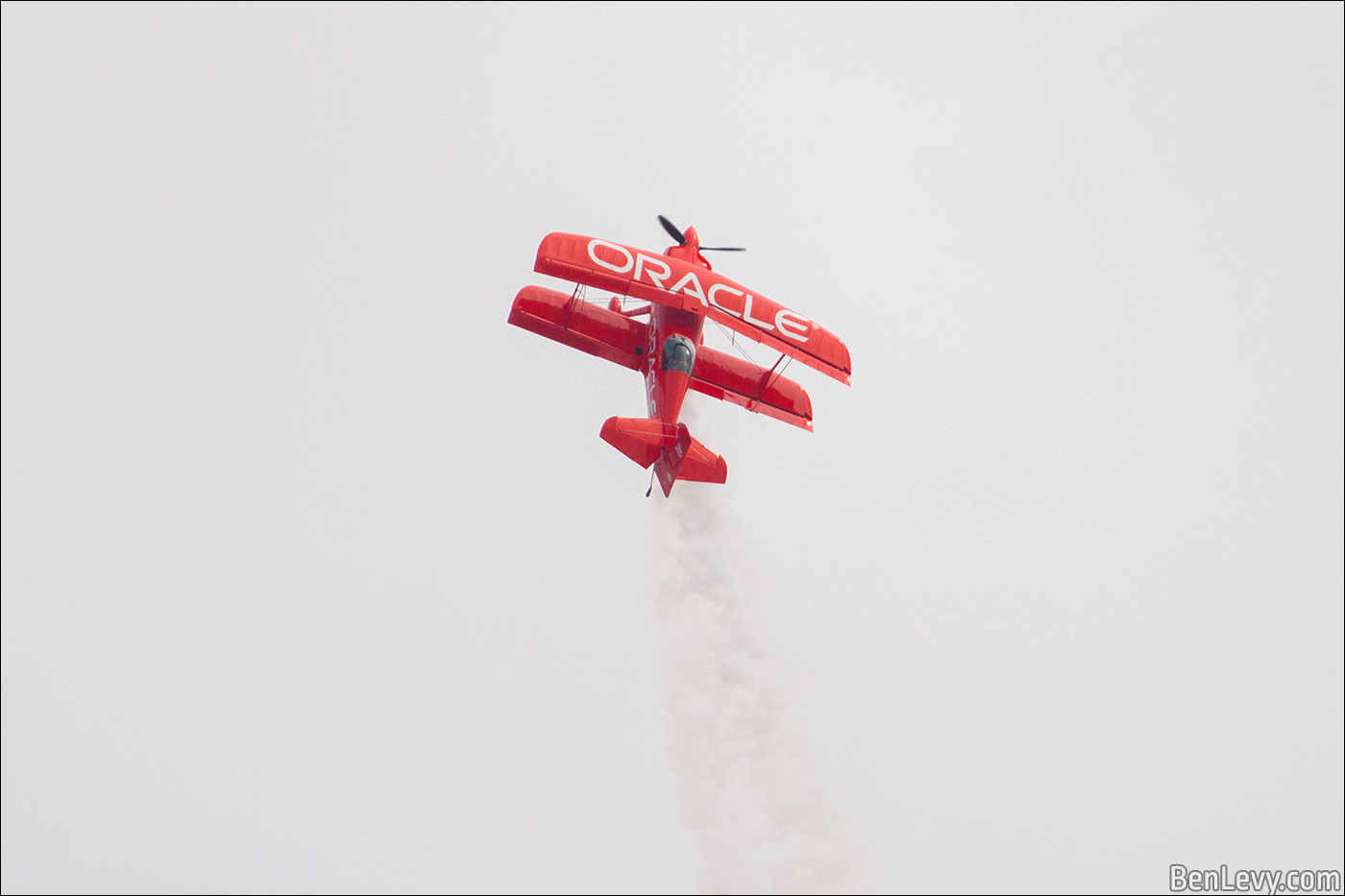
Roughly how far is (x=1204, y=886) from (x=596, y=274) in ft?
124

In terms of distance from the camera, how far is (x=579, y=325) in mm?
34625

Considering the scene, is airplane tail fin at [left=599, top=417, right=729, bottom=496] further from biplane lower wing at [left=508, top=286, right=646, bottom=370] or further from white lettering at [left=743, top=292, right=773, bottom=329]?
biplane lower wing at [left=508, top=286, right=646, bottom=370]

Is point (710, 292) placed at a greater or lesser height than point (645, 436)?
greater

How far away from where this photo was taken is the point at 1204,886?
56156 millimetres

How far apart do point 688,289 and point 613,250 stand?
1809 millimetres

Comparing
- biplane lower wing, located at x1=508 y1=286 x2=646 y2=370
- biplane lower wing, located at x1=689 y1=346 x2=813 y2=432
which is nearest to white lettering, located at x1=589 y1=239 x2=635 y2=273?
biplane lower wing, located at x1=508 y1=286 x2=646 y2=370

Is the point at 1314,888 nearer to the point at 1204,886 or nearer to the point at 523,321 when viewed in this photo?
the point at 1204,886

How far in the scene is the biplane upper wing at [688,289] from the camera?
31656mm

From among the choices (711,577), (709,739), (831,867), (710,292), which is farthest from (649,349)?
(831,867)

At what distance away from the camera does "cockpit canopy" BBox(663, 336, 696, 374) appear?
109ft

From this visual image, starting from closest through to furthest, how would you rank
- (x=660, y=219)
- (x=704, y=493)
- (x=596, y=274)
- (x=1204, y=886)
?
(x=596, y=274), (x=660, y=219), (x=704, y=493), (x=1204, y=886)

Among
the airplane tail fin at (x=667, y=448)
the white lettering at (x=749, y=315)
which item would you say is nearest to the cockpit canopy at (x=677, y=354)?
the airplane tail fin at (x=667, y=448)

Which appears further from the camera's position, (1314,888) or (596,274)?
(1314,888)

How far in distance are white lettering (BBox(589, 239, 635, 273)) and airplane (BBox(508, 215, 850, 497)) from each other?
20 mm
